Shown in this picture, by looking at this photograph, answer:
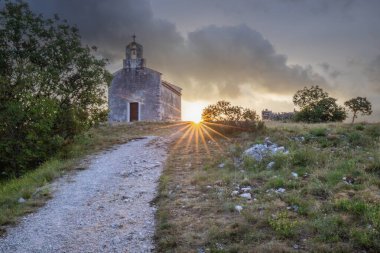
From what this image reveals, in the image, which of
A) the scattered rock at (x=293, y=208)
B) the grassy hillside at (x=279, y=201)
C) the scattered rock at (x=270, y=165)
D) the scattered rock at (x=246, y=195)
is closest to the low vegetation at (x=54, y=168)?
the grassy hillside at (x=279, y=201)

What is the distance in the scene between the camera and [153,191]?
12.9 metres

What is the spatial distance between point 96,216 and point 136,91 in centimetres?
3313

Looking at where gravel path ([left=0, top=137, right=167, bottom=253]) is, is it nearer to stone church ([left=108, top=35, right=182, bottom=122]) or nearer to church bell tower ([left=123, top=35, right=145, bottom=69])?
stone church ([left=108, top=35, right=182, bottom=122])

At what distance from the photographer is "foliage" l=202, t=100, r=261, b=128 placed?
23.8 metres

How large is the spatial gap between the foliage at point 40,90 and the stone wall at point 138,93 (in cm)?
1823

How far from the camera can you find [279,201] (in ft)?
33.3

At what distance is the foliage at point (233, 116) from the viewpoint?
2379cm

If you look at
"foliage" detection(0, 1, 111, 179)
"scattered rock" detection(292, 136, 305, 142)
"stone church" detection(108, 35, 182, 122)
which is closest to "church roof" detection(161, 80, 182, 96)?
"stone church" detection(108, 35, 182, 122)

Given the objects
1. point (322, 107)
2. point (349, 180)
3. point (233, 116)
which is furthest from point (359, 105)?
point (349, 180)

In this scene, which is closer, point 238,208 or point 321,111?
point 238,208

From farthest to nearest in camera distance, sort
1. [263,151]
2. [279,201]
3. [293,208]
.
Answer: [263,151] → [279,201] → [293,208]

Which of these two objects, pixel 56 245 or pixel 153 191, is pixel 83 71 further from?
pixel 56 245

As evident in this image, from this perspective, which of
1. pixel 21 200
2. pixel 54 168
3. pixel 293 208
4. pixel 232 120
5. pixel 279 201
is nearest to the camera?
pixel 293 208

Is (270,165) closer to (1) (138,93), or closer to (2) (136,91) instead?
(1) (138,93)
